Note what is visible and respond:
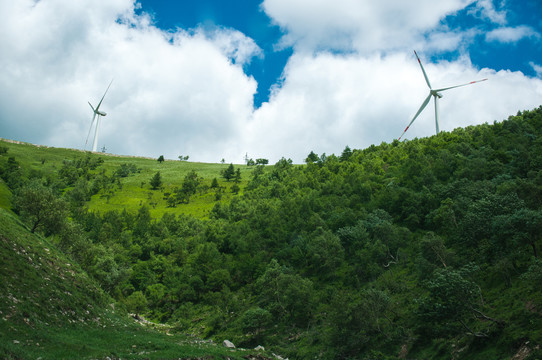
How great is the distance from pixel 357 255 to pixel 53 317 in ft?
243

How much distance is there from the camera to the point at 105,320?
40469mm

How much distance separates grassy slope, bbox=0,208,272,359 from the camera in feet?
81.0

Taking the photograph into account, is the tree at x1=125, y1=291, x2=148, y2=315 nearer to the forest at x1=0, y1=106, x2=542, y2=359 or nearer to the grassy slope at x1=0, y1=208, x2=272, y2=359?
the forest at x1=0, y1=106, x2=542, y2=359

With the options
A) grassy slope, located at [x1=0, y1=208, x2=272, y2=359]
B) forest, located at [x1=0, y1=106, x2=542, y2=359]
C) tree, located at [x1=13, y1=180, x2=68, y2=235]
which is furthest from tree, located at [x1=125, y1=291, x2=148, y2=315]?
grassy slope, located at [x1=0, y1=208, x2=272, y2=359]

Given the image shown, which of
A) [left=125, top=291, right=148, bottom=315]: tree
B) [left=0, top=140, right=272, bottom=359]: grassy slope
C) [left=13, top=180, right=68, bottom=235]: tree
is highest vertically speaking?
[left=13, top=180, right=68, bottom=235]: tree

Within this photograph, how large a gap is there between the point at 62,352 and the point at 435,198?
105797 millimetres

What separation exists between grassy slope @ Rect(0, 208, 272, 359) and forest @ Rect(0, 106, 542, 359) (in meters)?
24.0

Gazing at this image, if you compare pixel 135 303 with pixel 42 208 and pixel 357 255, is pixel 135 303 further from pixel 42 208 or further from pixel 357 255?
pixel 357 255

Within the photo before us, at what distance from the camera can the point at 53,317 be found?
3164cm

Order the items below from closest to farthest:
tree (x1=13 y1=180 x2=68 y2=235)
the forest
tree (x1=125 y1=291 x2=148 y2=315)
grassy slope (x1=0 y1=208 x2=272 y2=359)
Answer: grassy slope (x1=0 y1=208 x2=272 y2=359)
the forest
tree (x1=13 y1=180 x2=68 y2=235)
tree (x1=125 y1=291 x2=148 y2=315)

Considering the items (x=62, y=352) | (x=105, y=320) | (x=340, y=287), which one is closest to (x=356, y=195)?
(x=340, y=287)

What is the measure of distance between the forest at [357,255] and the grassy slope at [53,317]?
24.0 m

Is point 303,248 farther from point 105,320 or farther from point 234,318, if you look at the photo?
point 105,320

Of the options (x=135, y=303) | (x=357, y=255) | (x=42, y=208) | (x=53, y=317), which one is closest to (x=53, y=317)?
(x=53, y=317)
